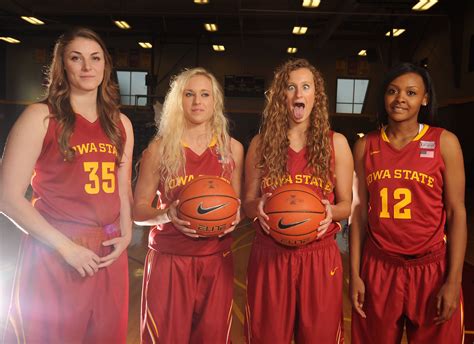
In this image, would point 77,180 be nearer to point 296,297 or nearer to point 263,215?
point 263,215

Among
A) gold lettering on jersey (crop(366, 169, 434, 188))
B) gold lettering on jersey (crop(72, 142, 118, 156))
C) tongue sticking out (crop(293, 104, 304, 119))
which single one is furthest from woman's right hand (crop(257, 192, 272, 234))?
gold lettering on jersey (crop(72, 142, 118, 156))

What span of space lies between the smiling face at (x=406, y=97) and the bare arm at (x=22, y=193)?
1460mm

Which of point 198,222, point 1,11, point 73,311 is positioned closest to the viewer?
point 73,311

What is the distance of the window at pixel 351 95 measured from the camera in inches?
654

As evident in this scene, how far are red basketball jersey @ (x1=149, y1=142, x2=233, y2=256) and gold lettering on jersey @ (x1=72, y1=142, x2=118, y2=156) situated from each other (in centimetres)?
34

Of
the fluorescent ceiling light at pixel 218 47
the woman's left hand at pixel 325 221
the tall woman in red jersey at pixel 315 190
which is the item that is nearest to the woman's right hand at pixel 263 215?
the tall woman in red jersey at pixel 315 190

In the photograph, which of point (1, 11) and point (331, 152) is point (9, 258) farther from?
point (1, 11)

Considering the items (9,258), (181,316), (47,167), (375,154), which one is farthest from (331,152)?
(9,258)

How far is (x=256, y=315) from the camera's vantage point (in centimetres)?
196

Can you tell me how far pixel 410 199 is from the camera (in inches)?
78.1

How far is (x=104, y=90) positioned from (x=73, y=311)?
2.93 ft

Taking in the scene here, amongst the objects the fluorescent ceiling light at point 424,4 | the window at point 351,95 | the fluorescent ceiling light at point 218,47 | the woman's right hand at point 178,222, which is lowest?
the woman's right hand at point 178,222

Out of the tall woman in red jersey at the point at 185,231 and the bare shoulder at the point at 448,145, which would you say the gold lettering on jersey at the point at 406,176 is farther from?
the tall woman in red jersey at the point at 185,231

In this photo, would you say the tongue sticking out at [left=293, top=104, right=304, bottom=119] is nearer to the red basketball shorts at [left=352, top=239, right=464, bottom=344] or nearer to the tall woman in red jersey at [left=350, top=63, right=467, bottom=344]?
the tall woman in red jersey at [left=350, top=63, right=467, bottom=344]
